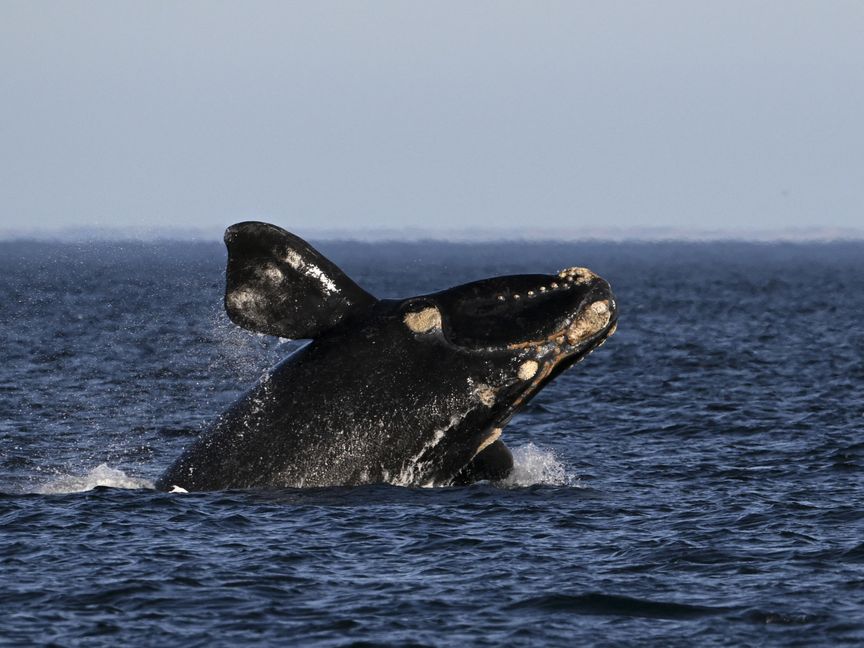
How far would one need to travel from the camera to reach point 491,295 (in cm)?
1800

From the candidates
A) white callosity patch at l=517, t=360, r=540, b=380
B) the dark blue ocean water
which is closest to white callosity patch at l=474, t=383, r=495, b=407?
white callosity patch at l=517, t=360, r=540, b=380

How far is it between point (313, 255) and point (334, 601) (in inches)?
150

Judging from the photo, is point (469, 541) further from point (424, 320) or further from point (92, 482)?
point (92, 482)

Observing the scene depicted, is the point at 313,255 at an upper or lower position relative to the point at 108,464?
upper

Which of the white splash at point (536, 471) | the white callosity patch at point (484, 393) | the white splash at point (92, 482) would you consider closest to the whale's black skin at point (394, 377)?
the white callosity patch at point (484, 393)

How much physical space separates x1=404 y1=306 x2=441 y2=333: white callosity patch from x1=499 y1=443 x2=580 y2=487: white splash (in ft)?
10.6

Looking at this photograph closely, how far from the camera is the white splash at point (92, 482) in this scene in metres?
21.1

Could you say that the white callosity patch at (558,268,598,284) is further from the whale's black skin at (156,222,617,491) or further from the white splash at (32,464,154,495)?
the white splash at (32,464,154,495)

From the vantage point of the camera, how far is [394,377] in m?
17.7

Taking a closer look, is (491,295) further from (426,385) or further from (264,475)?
(264,475)

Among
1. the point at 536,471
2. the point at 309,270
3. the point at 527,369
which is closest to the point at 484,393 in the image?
the point at 527,369

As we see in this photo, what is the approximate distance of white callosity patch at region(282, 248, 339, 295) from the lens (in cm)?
1697

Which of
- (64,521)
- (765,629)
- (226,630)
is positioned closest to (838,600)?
(765,629)

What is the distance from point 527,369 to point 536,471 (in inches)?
185
